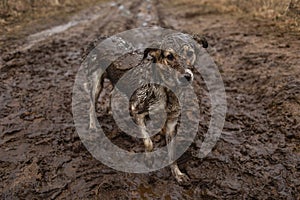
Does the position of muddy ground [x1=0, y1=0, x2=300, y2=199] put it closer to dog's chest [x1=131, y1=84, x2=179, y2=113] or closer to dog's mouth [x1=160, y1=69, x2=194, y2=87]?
dog's chest [x1=131, y1=84, x2=179, y2=113]

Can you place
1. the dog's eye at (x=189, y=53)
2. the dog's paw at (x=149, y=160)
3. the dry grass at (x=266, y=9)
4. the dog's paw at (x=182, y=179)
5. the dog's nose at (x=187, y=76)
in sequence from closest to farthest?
the dog's nose at (x=187, y=76) < the dog's eye at (x=189, y=53) < the dog's paw at (x=182, y=179) < the dog's paw at (x=149, y=160) < the dry grass at (x=266, y=9)

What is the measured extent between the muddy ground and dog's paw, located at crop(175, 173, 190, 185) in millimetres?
75

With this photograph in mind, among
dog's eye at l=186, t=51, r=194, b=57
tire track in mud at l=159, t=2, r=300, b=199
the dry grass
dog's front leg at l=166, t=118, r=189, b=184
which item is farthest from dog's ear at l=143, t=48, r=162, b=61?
the dry grass

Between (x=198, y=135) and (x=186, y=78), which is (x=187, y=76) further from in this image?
(x=198, y=135)

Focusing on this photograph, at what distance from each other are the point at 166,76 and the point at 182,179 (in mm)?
1508

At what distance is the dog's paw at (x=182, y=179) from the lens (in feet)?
14.7

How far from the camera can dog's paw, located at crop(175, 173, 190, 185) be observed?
4488 mm

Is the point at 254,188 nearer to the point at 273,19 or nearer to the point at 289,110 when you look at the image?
the point at 289,110

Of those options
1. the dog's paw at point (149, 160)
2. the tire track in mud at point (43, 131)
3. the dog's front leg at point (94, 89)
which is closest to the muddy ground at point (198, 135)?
the tire track in mud at point (43, 131)

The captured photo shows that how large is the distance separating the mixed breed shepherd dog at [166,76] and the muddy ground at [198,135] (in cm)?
59

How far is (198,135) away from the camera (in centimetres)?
560

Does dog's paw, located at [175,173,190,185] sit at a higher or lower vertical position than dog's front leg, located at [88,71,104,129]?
lower

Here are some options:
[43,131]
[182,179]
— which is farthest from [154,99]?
[43,131]

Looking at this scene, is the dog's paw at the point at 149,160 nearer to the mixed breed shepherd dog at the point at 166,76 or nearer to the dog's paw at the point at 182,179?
the mixed breed shepherd dog at the point at 166,76
